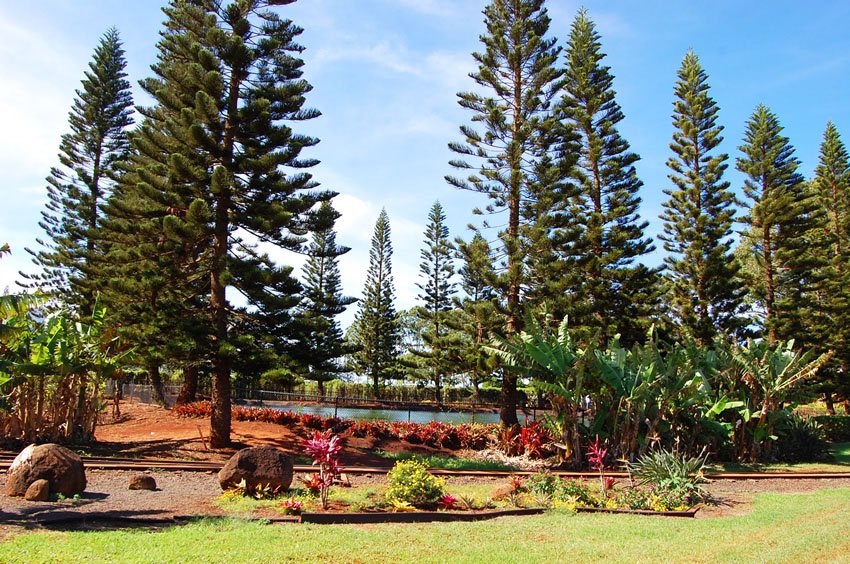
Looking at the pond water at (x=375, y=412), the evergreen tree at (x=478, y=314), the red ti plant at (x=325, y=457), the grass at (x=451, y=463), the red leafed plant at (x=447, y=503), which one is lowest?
the pond water at (x=375, y=412)

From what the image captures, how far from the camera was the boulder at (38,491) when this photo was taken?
6367 mm

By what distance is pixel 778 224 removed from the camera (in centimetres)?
2623

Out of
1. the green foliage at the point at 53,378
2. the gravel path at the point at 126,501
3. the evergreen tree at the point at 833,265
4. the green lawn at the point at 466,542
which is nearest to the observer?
the green lawn at the point at 466,542

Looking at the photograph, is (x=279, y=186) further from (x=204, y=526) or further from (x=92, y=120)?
(x=92, y=120)

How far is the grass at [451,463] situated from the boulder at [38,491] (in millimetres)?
5699

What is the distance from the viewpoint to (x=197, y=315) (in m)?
12.7

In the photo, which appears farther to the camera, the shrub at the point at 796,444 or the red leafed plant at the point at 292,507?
the shrub at the point at 796,444

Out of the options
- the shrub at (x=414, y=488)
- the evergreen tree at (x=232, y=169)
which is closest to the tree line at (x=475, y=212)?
the evergreen tree at (x=232, y=169)

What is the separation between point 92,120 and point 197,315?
17703 millimetres

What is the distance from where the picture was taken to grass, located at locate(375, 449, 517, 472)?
11.0 m

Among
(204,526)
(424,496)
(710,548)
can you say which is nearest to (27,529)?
(204,526)

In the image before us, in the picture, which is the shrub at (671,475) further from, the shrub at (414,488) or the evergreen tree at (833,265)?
the evergreen tree at (833,265)

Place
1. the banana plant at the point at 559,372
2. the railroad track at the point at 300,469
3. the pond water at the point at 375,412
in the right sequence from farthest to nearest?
the pond water at the point at 375,412
the banana plant at the point at 559,372
the railroad track at the point at 300,469

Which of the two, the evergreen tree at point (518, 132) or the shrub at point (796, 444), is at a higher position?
the evergreen tree at point (518, 132)
